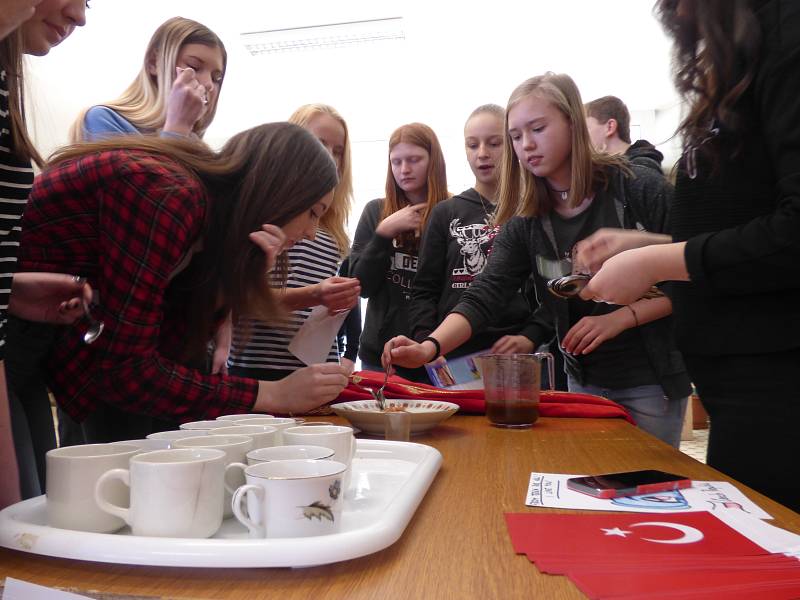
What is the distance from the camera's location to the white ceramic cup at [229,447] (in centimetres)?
60

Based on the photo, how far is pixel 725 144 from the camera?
3.02 feet

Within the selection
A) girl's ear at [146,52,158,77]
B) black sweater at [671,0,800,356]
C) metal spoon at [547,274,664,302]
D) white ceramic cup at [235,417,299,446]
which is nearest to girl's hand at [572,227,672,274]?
metal spoon at [547,274,664,302]

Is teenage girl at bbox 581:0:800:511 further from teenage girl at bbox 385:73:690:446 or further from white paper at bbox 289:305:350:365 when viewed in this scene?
white paper at bbox 289:305:350:365

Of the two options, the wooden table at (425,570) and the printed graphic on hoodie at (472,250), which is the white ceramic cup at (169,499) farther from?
the printed graphic on hoodie at (472,250)

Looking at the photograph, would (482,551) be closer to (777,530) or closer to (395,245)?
(777,530)

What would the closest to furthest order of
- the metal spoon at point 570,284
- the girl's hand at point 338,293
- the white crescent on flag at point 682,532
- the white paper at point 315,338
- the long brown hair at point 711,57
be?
1. the white crescent on flag at point 682,532
2. the long brown hair at point 711,57
3. the metal spoon at point 570,284
4. the white paper at point 315,338
5. the girl's hand at point 338,293

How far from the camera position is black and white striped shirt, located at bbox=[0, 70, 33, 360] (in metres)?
0.76

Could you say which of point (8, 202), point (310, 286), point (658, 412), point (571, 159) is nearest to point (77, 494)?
point (8, 202)

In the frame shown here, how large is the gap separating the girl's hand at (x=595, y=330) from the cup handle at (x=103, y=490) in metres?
1.08

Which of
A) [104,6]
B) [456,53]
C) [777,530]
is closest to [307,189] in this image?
[777,530]

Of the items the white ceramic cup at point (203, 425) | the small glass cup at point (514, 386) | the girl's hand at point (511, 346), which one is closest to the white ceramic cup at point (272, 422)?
the white ceramic cup at point (203, 425)

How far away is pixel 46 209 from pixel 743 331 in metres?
1.08

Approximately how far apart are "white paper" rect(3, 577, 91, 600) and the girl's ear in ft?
5.42

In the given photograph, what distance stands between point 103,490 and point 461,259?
162 centimetres
